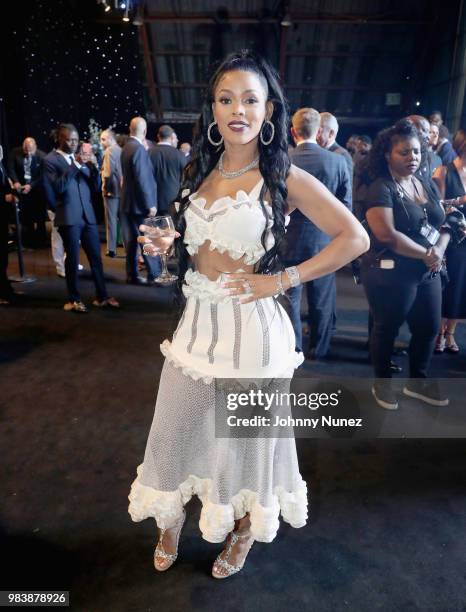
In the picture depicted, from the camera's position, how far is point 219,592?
171cm

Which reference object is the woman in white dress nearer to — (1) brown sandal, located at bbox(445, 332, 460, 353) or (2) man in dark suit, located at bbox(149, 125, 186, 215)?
(1) brown sandal, located at bbox(445, 332, 460, 353)

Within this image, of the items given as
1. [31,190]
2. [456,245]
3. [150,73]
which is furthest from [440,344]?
[150,73]

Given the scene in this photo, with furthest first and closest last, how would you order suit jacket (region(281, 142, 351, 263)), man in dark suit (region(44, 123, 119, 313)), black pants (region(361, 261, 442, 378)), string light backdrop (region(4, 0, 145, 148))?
string light backdrop (region(4, 0, 145, 148)) → man in dark suit (region(44, 123, 119, 313)) → suit jacket (region(281, 142, 351, 263)) → black pants (region(361, 261, 442, 378))

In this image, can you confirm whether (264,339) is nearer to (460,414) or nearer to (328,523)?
(328,523)

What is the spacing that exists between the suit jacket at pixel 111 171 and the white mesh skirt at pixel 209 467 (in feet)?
18.2

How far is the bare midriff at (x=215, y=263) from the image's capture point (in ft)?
4.98

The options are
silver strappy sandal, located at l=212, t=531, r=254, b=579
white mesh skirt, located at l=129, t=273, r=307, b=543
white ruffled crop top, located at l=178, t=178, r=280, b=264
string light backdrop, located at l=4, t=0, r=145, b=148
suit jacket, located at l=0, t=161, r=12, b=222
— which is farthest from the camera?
string light backdrop, located at l=4, t=0, r=145, b=148

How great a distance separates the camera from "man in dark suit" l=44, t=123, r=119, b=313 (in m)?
4.17

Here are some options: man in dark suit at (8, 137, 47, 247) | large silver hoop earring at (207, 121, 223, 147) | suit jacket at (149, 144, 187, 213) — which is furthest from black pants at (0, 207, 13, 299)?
large silver hoop earring at (207, 121, 223, 147)

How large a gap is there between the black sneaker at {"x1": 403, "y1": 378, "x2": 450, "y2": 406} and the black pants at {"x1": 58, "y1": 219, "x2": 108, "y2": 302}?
291 cm

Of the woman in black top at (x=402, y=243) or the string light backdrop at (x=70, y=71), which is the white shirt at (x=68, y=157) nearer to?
the woman in black top at (x=402, y=243)

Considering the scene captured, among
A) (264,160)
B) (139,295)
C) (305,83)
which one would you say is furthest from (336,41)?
(264,160)

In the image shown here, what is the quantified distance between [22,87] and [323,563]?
9.64 m

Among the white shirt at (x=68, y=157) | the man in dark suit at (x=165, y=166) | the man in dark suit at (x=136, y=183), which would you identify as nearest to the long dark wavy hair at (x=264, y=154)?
the white shirt at (x=68, y=157)
